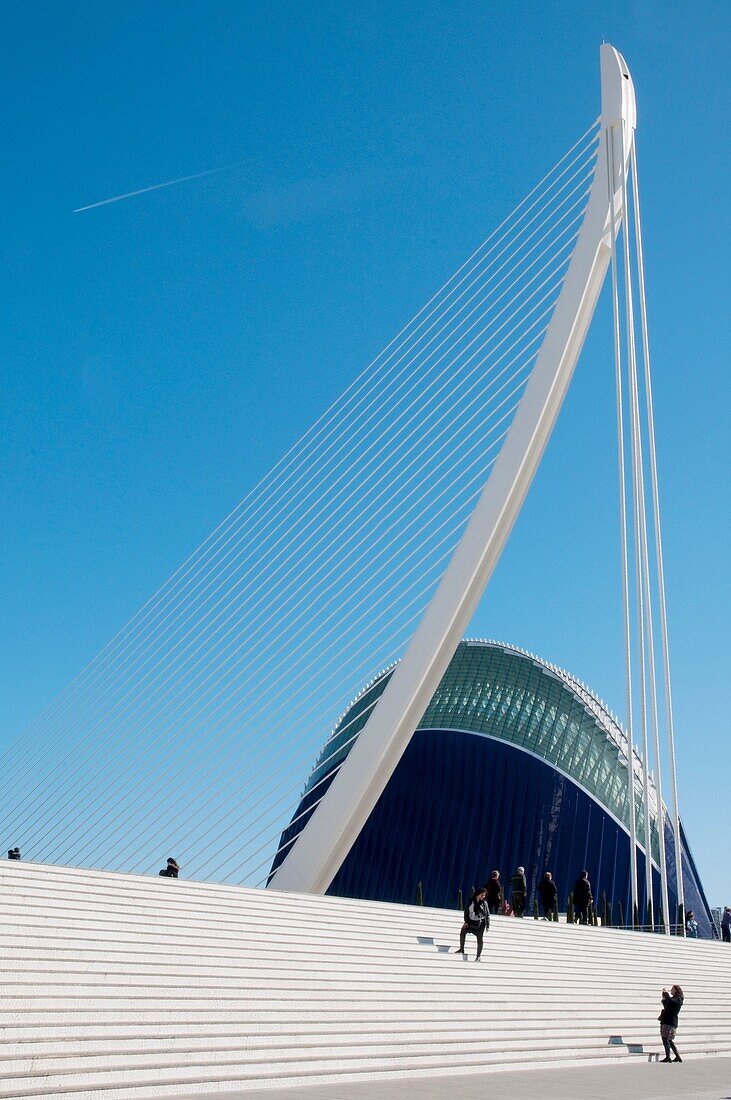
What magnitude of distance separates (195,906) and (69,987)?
2.66 m

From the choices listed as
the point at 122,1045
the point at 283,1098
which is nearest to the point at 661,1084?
the point at 283,1098

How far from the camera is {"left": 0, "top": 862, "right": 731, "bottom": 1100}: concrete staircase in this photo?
750cm

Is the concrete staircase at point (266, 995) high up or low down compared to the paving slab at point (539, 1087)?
up

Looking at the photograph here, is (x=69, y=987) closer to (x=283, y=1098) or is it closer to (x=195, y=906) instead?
(x=283, y=1098)

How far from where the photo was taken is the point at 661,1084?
29.5ft

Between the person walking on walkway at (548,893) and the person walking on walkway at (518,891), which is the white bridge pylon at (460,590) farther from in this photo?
the person walking on walkway at (548,893)

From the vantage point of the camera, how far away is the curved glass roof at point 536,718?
4325 centimetres

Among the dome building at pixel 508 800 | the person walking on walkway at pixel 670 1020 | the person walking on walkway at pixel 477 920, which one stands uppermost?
the dome building at pixel 508 800

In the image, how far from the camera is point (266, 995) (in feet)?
30.4

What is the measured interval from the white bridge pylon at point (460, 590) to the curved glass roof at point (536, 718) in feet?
86.1

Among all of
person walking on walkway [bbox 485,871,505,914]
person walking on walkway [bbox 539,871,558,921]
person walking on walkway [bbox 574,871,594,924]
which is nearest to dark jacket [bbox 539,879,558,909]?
person walking on walkway [bbox 539,871,558,921]

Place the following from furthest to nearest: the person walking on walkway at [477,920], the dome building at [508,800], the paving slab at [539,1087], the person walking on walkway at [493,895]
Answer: the dome building at [508,800], the person walking on walkway at [493,895], the person walking on walkway at [477,920], the paving slab at [539,1087]

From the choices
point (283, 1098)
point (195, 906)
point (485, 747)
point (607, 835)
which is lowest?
point (283, 1098)

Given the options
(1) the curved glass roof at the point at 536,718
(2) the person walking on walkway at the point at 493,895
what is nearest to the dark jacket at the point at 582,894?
(2) the person walking on walkway at the point at 493,895
